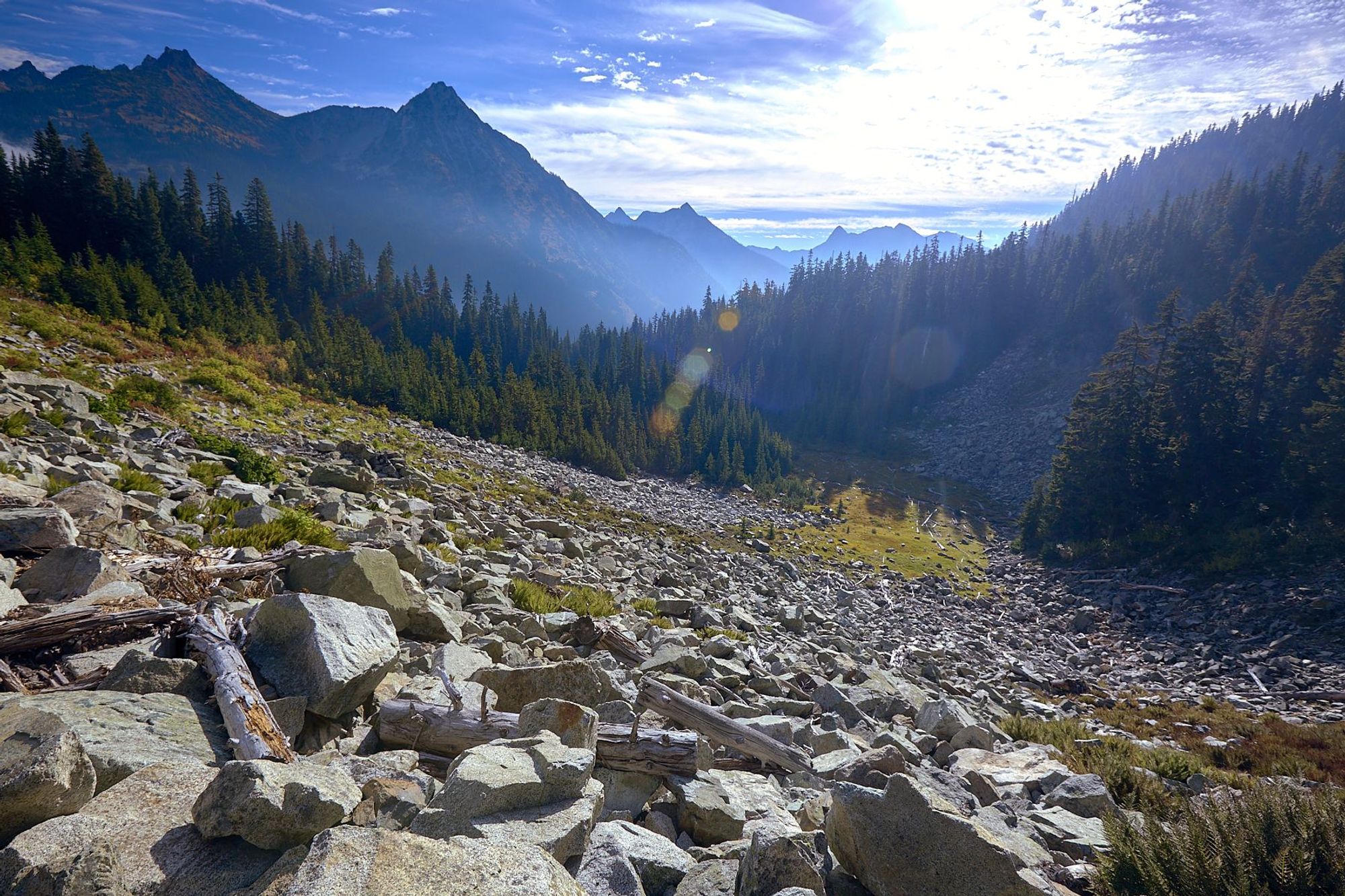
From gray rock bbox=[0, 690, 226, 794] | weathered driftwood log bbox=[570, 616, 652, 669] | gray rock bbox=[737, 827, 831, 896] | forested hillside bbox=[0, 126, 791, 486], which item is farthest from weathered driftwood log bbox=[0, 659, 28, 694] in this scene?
forested hillside bbox=[0, 126, 791, 486]

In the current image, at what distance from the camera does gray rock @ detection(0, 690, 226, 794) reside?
354cm

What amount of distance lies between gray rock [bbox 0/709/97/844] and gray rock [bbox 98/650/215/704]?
145 cm

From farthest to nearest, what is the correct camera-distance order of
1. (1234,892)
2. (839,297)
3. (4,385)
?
(839,297) < (4,385) < (1234,892)

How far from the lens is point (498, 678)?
6.51 meters

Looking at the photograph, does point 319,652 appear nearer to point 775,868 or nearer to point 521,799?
point 521,799

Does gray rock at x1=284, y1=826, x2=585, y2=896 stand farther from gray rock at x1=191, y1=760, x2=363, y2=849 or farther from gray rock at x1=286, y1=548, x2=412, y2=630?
gray rock at x1=286, y1=548, x2=412, y2=630

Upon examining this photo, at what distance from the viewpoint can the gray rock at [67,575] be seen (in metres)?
5.82

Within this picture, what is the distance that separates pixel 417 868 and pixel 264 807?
3.14ft

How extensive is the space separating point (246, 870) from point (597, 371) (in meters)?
115

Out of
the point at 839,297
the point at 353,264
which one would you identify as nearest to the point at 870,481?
the point at 839,297

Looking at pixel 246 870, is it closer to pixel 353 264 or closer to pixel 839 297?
pixel 353 264

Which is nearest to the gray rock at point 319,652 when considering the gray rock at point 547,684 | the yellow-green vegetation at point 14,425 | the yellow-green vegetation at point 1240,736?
the gray rock at point 547,684

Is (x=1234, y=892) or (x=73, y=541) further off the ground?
(x=73, y=541)

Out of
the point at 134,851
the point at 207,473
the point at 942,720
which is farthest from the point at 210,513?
the point at 942,720
